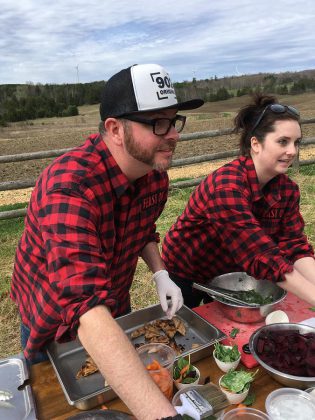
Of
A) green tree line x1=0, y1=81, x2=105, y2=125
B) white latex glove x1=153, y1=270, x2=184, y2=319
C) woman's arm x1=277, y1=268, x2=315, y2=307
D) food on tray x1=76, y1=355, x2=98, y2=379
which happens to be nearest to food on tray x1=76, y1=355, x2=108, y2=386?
food on tray x1=76, y1=355, x2=98, y2=379

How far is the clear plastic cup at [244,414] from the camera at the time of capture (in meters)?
1.34

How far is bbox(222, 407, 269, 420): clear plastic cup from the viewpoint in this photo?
1340 millimetres

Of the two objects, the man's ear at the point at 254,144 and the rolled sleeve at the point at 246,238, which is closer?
the rolled sleeve at the point at 246,238

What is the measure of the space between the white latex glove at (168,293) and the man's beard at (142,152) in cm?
75

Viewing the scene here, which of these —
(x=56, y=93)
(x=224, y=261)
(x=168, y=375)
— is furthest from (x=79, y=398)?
(x=56, y=93)

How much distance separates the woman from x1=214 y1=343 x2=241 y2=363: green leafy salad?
1.92 ft

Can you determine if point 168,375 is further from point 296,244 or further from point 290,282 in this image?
point 296,244

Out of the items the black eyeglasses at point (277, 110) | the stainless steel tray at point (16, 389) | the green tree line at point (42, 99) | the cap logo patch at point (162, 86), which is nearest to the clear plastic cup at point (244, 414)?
the stainless steel tray at point (16, 389)

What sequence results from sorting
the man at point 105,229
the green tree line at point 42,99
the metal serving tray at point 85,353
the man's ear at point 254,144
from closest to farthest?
the man at point 105,229 → the metal serving tray at point 85,353 → the man's ear at point 254,144 → the green tree line at point 42,99

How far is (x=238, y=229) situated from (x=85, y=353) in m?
1.09

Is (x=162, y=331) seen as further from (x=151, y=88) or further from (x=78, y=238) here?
(x=151, y=88)

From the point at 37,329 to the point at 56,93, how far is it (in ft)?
165

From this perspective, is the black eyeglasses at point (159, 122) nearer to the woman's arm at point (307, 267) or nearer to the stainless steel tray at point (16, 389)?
the stainless steel tray at point (16, 389)

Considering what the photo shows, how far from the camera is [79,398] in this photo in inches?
56.5
